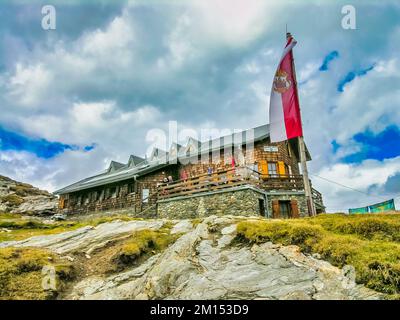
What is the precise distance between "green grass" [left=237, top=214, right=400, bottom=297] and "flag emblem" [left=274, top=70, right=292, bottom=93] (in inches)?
285

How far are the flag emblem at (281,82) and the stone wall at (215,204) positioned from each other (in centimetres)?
731

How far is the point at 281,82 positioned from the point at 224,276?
11447mm

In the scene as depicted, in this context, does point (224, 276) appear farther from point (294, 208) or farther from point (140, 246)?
point (294, 208)

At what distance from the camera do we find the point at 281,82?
16.4 meters

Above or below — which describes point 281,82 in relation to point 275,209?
above

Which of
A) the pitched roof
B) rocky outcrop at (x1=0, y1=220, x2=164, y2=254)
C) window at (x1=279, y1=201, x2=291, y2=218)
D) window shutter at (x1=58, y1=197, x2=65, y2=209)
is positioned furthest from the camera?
window shutter at (x1=58, y1=197, x2=65, y2=209)

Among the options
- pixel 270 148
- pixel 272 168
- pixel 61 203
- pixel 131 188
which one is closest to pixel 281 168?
pixel 272 168

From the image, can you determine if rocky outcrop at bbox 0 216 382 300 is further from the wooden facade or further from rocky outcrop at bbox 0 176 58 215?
rocky outcrop at bbox 0 176 58 215

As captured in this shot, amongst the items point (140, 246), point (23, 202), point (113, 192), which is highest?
point (23, 202)

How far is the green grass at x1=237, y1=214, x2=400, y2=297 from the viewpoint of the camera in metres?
7.38

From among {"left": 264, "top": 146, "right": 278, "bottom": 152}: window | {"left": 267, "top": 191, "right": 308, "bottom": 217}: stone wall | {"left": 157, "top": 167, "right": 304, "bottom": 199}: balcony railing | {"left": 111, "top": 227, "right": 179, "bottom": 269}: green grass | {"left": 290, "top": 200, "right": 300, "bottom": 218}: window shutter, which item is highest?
{"left": 264, "top": 146, "right": 278, "bottom": 152}: window

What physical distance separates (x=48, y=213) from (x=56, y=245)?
Result: 26.4 metres

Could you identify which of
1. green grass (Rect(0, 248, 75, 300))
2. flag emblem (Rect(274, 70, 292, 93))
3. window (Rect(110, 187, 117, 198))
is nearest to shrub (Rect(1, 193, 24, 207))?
window (Rect(110, 187, 117, 198))

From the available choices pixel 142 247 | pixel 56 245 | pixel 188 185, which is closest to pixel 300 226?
pixel 142 247
